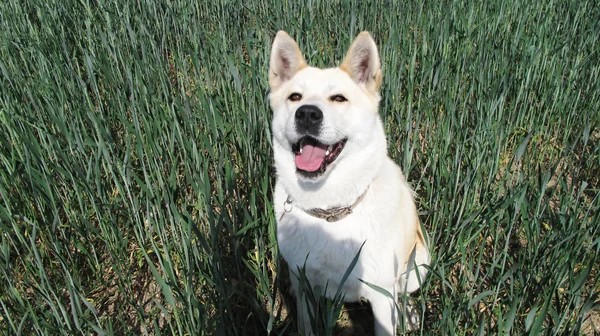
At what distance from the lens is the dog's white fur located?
5.20 ft

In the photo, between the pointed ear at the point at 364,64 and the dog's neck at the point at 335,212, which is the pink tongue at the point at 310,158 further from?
the pointed ear at the point at 364,64

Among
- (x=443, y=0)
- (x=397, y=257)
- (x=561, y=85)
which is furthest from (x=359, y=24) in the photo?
(x=397, y=257)

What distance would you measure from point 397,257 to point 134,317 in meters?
1.30

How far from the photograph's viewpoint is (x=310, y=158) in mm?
1687

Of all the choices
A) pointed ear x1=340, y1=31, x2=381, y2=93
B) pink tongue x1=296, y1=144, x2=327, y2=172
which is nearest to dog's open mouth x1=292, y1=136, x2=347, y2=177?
pink tongue x1=296, y1=144, x2=327, y2=172

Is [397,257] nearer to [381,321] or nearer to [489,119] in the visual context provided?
[381,321]

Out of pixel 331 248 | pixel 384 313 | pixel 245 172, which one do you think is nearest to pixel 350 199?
pixel 331 248

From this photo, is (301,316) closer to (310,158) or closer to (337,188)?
(337,188)

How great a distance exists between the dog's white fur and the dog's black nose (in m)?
0.02

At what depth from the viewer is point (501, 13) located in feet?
9.78

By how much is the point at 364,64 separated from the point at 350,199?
647 millimetres

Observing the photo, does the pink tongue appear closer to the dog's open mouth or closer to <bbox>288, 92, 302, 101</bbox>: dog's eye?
the dog's open mouth

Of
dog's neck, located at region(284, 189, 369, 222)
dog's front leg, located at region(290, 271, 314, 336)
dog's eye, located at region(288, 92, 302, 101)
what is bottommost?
dog's front leg, located at region(290, 271, 314, 336)

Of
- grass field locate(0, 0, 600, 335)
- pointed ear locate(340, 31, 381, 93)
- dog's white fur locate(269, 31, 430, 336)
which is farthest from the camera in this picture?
pointed ear locate(340, 31, 381, 93)
